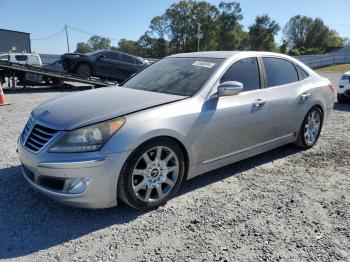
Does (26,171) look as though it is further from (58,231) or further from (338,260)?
(338,260)

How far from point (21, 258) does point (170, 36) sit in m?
79.8

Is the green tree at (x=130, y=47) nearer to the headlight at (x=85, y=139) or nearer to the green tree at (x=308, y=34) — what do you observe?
the green tree at (x=308, y=34)

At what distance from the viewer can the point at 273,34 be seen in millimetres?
83562

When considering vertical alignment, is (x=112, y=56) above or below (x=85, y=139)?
above

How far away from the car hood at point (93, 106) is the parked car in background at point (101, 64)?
11.1 m

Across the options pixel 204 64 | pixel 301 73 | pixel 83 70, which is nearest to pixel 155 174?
pixel 204 64

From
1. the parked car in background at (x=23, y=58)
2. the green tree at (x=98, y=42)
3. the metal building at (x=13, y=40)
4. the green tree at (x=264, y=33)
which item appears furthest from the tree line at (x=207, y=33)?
the parked car in background at (x=23, y=58)

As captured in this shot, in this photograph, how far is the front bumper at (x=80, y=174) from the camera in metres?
3.09

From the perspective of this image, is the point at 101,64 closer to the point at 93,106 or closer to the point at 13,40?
the point at 93,106

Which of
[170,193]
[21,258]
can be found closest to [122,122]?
[170,193]

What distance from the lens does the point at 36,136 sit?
135 inches

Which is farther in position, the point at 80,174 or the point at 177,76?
the point at 177,76

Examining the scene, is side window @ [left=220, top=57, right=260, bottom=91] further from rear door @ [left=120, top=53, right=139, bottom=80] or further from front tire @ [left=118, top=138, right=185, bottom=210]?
rear door @ [left=120, top=53, right=139, bottom=80]

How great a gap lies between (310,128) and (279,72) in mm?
1235
